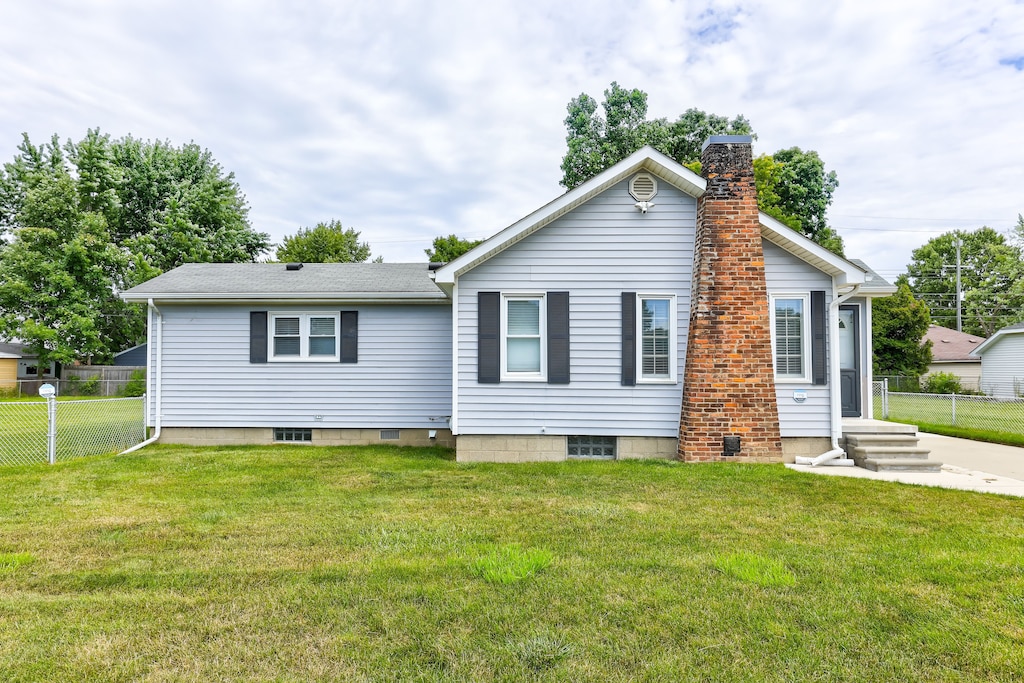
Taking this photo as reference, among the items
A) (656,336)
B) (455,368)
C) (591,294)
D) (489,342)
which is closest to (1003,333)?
(656,336)

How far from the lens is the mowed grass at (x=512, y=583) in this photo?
2.81 meters

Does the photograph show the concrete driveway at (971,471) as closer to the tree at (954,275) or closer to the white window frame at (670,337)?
the white window frame at (670,337)

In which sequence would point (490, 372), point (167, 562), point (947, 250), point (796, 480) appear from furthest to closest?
1. point (947, 250)
2. point (490, 372)
3. point (796, 480)
4. point (167, 562)

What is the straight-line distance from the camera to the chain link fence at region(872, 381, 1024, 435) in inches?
515

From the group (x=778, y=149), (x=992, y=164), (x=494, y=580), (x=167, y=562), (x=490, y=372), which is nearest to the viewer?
(x=494, y=580)

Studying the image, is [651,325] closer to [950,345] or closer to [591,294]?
[591,294]

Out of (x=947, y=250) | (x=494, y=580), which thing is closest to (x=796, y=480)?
(x=494, y=580)

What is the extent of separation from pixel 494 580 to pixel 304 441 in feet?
25.5

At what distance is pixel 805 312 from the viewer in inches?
344

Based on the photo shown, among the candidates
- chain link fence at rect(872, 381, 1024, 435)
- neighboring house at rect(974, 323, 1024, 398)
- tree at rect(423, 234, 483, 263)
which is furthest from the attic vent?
neighboring house at rect(974, 323, 1024, 398)

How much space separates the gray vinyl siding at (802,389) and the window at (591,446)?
267cm

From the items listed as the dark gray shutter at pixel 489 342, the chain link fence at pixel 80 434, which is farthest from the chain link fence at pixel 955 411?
the chain link fence at pixel 80 434

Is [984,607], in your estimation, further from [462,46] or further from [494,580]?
[462,46]

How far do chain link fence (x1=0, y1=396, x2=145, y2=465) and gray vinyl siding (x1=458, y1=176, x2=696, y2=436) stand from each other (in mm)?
6398
